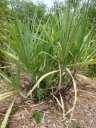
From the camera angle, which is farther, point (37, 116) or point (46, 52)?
point (46, 52)

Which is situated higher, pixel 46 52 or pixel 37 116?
pixel 46 52

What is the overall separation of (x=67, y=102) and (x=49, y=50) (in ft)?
1.40

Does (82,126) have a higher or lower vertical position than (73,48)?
lower

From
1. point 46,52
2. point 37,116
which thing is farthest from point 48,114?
point 46,52

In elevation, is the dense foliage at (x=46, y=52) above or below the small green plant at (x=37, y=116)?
above

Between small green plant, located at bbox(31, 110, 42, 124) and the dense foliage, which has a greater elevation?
the dense foliage

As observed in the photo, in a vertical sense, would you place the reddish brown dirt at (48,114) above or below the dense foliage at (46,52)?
below

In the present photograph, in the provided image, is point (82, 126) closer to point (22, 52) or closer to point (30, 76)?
point (30, 76)

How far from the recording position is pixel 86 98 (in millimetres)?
1638

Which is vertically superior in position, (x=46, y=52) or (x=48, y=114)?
(x=46, y=52)

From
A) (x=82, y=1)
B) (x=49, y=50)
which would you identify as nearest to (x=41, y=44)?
(x=49, y=50)

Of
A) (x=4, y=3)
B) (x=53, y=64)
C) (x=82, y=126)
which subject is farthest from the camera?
(x=4, y=3)

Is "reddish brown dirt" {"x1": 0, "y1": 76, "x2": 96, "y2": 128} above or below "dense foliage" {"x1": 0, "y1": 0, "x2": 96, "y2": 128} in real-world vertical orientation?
below

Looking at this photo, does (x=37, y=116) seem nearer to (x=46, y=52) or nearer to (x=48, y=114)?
(x=48, y=114)
